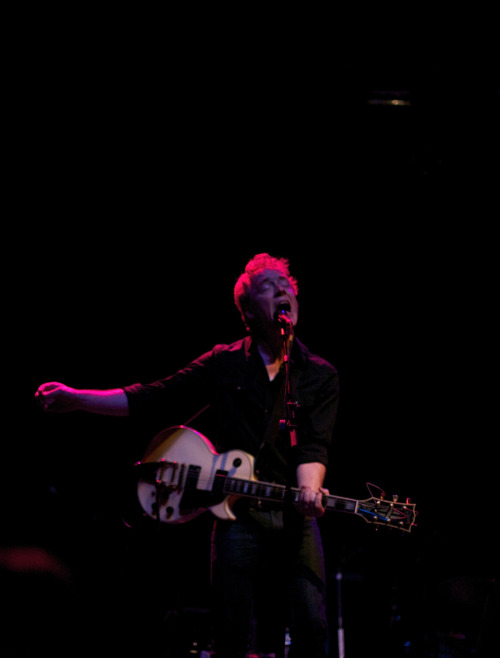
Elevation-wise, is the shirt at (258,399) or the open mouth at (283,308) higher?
the open mouth at (283,308)

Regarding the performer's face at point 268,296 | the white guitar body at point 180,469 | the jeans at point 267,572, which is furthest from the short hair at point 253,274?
the jeans at point 267,572

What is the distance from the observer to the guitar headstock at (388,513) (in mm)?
3229

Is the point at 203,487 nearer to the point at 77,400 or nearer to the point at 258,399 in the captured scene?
the point at 258,399

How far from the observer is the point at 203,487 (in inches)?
134

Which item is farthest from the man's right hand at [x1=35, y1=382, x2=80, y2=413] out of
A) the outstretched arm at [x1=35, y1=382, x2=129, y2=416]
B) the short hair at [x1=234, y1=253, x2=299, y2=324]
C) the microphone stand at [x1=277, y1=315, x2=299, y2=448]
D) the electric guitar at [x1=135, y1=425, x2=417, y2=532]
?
the microphone stand at [x1=277, y1=315, x2=299, y2=448]

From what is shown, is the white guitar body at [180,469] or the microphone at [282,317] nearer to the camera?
the microphone at [282,317]

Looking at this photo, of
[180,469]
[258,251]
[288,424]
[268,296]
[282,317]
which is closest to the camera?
[288,424]

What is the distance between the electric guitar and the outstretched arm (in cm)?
33

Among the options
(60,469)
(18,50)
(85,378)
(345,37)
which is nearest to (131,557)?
(60,469)

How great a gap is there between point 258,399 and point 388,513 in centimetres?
90

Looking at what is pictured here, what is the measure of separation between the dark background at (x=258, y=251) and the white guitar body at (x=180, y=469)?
1701mm

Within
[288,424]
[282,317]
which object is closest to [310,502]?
[288,424]

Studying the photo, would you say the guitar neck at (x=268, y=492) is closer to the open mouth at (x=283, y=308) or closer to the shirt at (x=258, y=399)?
the shirt at (x=258, y=399)

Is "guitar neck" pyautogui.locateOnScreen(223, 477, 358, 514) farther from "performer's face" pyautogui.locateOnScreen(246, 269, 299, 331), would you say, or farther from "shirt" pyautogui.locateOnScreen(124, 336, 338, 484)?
"performer's face" pyautogui.locateOnScreen(246, 269, 299, 331)
